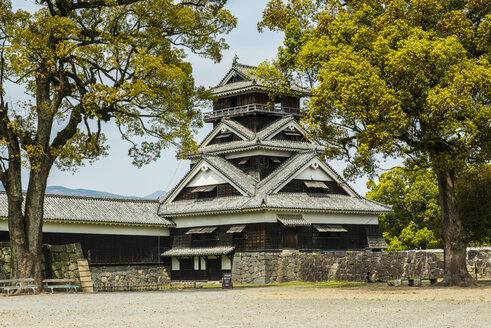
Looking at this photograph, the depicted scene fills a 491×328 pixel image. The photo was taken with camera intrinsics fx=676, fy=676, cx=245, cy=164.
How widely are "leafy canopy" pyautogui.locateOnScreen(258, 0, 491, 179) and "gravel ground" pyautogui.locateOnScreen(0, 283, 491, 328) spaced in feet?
20.3

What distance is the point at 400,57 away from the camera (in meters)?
25.7

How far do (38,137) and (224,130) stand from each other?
79.6 feet

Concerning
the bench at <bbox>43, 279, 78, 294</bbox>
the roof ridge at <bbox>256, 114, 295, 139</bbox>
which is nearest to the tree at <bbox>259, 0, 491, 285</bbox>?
the bench at <bbox>43, 279, 78, 294</bbox>

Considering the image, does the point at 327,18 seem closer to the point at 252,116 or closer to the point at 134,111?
the point at 134,111

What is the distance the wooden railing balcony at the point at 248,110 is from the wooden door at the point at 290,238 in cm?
1060

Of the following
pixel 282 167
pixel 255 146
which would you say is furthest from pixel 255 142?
pixel 282 167

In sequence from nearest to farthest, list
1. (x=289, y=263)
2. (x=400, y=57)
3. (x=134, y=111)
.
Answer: (x=400, y=57)
(x=134, y=111)
(x=289, y=263)

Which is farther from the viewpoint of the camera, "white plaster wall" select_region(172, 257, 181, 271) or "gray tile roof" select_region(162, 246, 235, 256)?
"white plaster wall" select_region(172, 257, 181, 271)

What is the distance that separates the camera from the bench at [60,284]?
30.3m

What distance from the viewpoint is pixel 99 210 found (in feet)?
154

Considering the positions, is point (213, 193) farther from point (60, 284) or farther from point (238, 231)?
point (60, 284)

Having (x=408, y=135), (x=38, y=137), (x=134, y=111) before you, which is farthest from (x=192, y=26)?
(x=408, y=135)

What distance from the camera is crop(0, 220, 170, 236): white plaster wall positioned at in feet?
142

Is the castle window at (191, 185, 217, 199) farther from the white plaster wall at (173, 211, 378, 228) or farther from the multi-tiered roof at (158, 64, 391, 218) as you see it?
the white plaster wall at (173, 211, 378, 228)
